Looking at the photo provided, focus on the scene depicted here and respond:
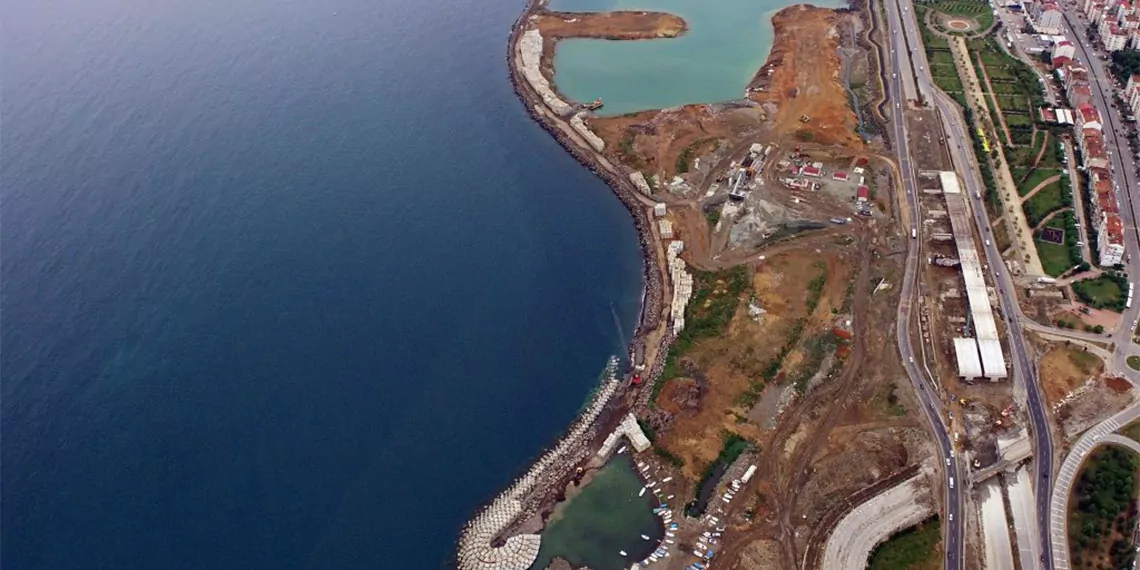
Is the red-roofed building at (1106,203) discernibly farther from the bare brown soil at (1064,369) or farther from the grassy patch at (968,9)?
the grassy patch at (968,9)

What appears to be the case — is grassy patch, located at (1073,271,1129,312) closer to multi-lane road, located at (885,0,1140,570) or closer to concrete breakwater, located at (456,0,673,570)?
multi-lane road, located at (885,0,1140,570)

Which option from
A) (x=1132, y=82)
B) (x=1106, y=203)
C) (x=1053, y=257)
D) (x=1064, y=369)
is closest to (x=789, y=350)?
(x=1064, y=369)

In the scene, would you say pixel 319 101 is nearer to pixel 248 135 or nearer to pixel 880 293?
pixel 248 135

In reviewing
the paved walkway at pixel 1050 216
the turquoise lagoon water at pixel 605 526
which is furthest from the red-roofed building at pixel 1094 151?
the turquoise lagoon water at pixel 605 526

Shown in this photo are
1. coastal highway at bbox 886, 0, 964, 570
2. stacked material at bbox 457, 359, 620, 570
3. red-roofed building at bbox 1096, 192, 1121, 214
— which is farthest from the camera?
red-roofed building at bbox 1096, 192, 1121, 214

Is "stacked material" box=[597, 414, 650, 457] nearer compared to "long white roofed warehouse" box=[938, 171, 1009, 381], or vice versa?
"stacked material" box=[597, 414, 650, 457]

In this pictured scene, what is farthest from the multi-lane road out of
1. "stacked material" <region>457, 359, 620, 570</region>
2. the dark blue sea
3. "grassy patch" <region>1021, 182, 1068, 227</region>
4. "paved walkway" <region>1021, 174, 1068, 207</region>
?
"stacked material" <region>457, 359, 620, 570</region>
